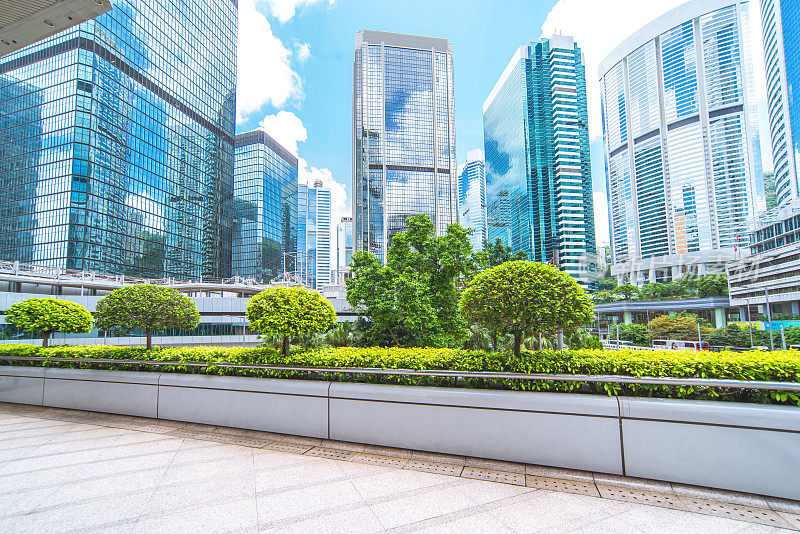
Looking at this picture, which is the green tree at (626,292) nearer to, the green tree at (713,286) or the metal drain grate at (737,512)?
the green tree at (713,286)

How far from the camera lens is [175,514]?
323 centimetres

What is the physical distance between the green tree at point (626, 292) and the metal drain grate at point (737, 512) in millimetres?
82159

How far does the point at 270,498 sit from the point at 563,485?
2.87m

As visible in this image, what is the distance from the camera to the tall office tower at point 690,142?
9844cm

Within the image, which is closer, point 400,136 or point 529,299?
point 529,299

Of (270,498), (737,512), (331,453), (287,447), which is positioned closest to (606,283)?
(737,512)

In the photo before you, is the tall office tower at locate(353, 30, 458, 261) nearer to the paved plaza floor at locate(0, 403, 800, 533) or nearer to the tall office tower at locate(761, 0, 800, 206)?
the tall office tower at locate(761, 0, 800, 206)

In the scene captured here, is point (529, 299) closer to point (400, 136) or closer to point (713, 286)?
point (713, 286)

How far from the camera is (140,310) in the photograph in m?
7.54

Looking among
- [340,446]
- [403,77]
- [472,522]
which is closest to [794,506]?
[472,522]

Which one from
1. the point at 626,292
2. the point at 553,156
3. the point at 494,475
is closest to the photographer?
the point at 494,475

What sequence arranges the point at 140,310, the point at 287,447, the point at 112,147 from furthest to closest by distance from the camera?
1. the point at 112,147
2. the point at 140,310
3. the point at 287,447

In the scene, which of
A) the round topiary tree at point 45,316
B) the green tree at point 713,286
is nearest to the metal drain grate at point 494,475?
the round topiary tree at point 45,316

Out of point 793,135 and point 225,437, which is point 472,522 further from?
point 793,135
